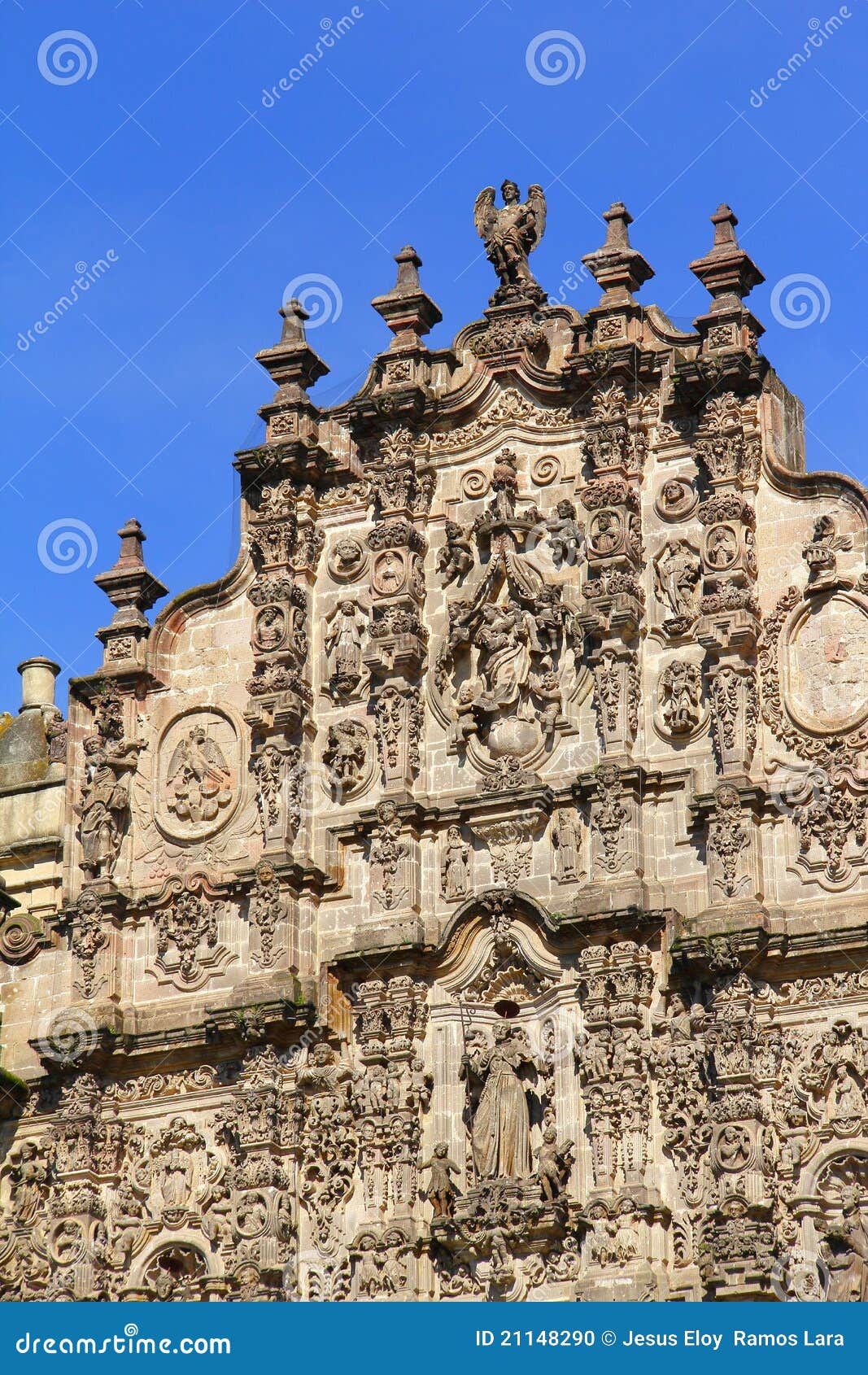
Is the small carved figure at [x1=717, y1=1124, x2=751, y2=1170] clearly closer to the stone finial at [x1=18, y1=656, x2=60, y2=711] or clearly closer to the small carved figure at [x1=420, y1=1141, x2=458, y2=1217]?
the small carved figure at [x1=420, y1=1141, x2=458, y2=1217]

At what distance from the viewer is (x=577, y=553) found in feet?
105

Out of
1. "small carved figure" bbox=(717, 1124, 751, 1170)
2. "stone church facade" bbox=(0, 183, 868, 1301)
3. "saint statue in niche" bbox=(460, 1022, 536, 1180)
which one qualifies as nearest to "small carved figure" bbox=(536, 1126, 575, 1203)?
"stone church facade" bbox=(0, 183, 868, 1301)

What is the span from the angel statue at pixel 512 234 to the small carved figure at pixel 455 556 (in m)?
2.51

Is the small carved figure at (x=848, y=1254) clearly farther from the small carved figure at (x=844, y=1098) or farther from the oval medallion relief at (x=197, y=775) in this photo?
the oval medallion relief at (x=197, y=775)

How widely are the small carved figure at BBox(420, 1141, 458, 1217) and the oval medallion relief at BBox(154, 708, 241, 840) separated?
457cm

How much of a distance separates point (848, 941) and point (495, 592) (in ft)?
18.0

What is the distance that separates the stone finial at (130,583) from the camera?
3403 centimetres

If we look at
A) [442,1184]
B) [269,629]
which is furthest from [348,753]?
[442,1184]

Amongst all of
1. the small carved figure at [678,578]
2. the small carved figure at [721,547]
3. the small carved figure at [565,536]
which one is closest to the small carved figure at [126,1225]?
the small carved figure at [565,536]

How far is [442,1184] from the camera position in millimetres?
29969

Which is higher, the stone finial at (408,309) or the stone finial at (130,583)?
the stone finial at (408,309)

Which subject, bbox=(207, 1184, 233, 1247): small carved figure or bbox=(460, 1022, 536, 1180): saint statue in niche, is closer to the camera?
bbox=(460, 1022, 536, 1180): saint statue in niche

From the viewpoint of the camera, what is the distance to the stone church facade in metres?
29.3

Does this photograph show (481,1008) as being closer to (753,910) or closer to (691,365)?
(753,910)
